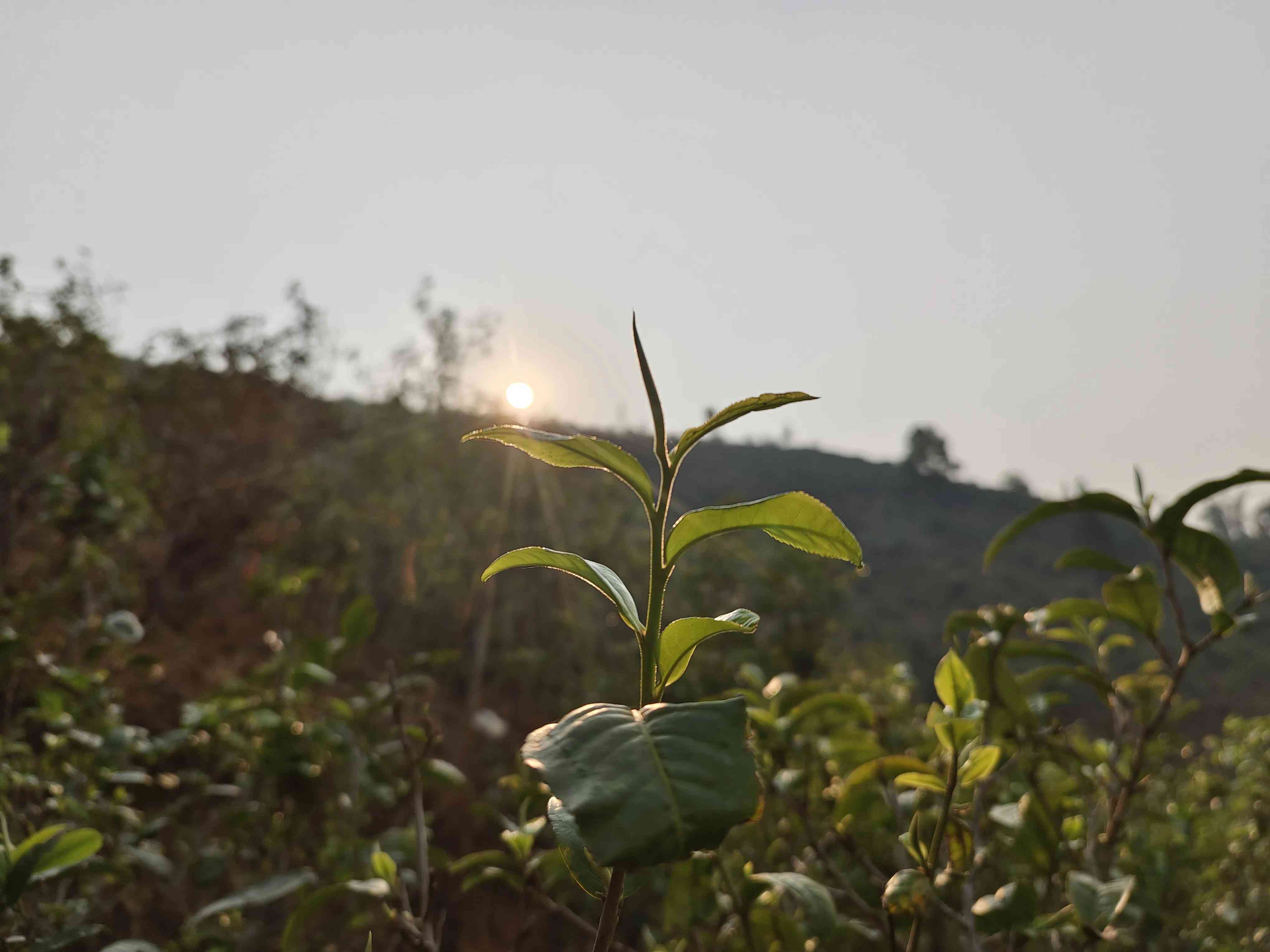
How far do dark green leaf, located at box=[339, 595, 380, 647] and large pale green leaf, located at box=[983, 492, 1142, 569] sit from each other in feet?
4.93

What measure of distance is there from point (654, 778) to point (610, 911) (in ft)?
0.61

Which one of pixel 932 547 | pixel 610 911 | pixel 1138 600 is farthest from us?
pixel 932 547

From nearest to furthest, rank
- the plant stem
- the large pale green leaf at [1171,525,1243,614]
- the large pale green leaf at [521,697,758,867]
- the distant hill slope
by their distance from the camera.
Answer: the large pale green leaf at [521,697,758,867] < the plant stem < the large pale green leaf at [1171,525,1243,614] < the distant hill slope

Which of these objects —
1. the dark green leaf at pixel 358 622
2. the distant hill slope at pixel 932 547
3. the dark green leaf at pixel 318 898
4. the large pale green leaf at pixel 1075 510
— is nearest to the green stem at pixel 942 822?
the large pale green leaf at pixel 1075 510

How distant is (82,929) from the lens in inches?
46.7

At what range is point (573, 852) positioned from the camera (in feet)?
2.13

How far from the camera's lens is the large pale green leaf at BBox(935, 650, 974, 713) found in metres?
1.06

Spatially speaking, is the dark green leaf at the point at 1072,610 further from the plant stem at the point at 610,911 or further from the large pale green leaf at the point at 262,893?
the large pale green leaf at the point at 262,893

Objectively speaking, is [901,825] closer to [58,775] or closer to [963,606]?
[58,775]

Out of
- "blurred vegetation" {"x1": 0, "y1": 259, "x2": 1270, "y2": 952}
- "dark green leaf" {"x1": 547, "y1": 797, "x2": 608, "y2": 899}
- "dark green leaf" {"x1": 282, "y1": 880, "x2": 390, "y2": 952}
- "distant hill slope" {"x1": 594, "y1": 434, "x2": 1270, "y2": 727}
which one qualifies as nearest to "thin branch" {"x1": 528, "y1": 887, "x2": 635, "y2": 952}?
"blurred vegetation" {"x1": 0, "y1": 259, "x2": 1270, "y2": 952}

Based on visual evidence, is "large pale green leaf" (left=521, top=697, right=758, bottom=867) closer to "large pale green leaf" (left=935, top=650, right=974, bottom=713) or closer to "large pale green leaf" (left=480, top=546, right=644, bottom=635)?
"large pale green leaf" (left=480, top=546, right=644, bottom=635)

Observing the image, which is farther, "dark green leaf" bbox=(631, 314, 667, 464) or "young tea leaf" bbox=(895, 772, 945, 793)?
"young tea leaf" bbox=(895, 772, 945, 793)

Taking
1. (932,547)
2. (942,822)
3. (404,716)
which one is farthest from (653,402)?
(932,547)

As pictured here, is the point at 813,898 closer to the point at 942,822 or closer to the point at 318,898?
the point at 942,822
